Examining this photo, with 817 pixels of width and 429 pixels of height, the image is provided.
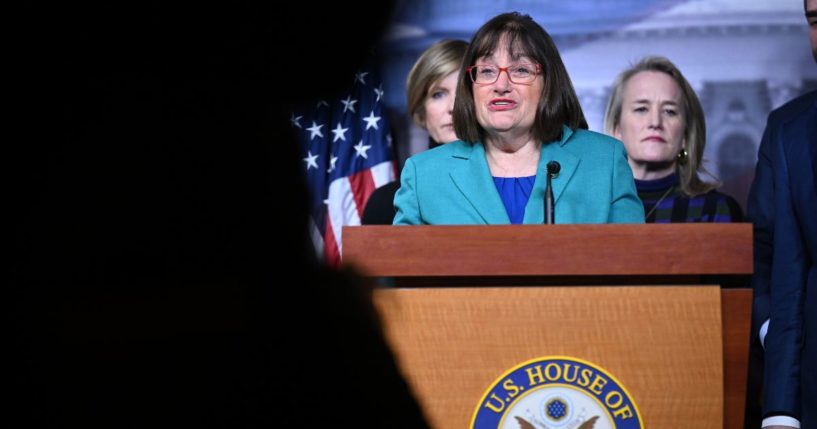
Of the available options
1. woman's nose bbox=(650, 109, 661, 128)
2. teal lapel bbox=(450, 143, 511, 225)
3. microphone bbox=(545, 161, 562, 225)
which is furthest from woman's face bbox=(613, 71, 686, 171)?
microphone bbox=(545, 161, 562, 225)

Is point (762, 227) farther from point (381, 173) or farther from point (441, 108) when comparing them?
point (381, 173)

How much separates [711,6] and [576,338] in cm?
331

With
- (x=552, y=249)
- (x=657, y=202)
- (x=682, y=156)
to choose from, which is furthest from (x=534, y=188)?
(x=682, y=156)

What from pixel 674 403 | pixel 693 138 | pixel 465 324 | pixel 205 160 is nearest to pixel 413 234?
pixel 465 324

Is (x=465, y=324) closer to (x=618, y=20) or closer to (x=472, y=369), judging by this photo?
(x=472, y=369)

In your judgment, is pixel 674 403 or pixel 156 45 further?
pixel 674 403

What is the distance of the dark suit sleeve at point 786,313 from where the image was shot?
7.66 ft

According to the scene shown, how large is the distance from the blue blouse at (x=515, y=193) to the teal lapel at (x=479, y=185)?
0.03 meters

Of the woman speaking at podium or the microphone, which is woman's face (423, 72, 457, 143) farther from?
the microphone

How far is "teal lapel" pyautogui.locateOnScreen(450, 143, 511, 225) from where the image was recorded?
2.48 meters

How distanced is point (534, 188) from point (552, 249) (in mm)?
599

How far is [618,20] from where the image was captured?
4824 millimetres

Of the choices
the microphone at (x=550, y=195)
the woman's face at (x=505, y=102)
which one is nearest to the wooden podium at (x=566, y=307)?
the microphone at (x=550, y=195)

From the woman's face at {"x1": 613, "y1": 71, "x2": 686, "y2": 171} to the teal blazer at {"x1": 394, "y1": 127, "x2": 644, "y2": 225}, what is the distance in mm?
1305
